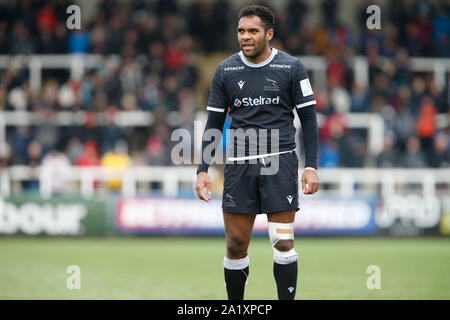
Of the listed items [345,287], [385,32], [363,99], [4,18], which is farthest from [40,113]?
[345,287]

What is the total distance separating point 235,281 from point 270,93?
5.22ft

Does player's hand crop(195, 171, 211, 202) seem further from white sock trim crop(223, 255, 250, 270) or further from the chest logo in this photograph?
the chest logo

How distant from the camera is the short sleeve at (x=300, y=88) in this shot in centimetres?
659

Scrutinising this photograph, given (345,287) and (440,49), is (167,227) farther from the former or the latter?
(440,49)

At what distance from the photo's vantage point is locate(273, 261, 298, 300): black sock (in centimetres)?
645

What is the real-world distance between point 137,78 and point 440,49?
7708 millimetres

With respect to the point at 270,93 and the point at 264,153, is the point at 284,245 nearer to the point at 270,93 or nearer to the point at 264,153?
the point at 264,153

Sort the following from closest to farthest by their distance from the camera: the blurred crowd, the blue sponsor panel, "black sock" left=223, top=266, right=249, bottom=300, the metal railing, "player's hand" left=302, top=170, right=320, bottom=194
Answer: "player's hand" left=302, top=170, right=320, bottom=194
"black sock" left=223, top=266, right=249, bottom=300
the blue sponsor panel
the metal railing
the blurred crowd

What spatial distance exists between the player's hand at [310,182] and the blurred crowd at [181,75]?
411 inches

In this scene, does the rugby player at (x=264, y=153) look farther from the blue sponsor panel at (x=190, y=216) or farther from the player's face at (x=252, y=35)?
the blue sponsor panel at (x=190, y=216)

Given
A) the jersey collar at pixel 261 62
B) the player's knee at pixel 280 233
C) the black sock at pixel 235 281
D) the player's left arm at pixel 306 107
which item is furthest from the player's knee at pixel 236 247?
the jersey collar at pixel 261 62

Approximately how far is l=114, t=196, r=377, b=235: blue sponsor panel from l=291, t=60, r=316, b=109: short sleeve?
9.34 m

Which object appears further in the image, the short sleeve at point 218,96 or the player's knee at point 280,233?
the short sleeve at point 218,96

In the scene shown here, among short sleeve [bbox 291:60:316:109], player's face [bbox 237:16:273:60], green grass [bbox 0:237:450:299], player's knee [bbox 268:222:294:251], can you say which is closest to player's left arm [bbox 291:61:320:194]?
short sleeve [bbox 291:60:316:109]
